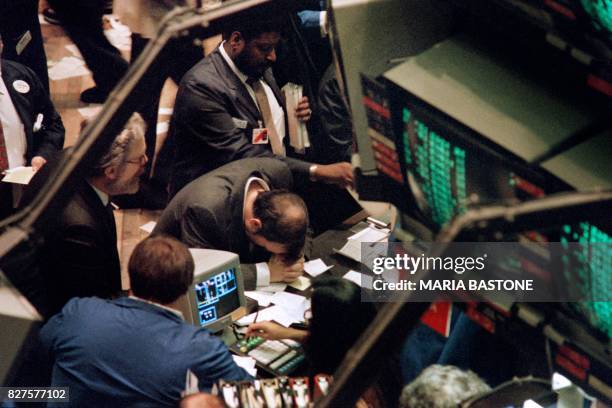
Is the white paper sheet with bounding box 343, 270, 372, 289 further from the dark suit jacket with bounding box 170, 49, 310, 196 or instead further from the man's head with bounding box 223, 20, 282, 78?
the man's head with bounding box 223, 20, 282, 78

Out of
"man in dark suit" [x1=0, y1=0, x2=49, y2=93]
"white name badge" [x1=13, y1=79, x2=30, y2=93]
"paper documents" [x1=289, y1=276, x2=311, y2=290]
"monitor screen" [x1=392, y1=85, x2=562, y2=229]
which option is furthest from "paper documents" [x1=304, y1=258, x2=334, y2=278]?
"man in dark suit" [x1=0, y1=0, x2=49, y2=93]

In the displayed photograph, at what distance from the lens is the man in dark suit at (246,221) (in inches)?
144

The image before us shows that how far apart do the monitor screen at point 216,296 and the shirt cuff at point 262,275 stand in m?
0.34

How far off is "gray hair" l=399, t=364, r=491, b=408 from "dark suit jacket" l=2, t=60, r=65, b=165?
274 cm

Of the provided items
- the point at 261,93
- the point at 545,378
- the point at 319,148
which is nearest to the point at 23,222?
the point at 545,378

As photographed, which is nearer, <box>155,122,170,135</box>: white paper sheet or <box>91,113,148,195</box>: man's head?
<box>91,113,148,195</box>: man's head

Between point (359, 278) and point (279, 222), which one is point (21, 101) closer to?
point (279, 222)

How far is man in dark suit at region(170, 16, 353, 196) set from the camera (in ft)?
13.9

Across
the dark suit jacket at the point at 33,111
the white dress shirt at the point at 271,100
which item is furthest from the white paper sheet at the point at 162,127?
the white dress shirt at the point at 271,100

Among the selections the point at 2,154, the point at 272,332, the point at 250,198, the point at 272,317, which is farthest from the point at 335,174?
the point at 2,154

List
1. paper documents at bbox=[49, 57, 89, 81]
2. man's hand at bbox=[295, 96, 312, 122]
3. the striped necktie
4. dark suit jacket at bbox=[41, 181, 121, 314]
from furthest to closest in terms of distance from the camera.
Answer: paper documents at bbox=[49, 57, 89, 81] < man's hand at bbox=[295, 96, 312, 122] < the striped necktie < dark suit jacket at bbox=[41, 181, 121, 314]

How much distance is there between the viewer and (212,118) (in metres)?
4.23

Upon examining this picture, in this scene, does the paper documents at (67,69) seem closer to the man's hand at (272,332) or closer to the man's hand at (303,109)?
the man's hand at (303,109)

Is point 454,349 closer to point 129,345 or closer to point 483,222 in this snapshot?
point 129,345
